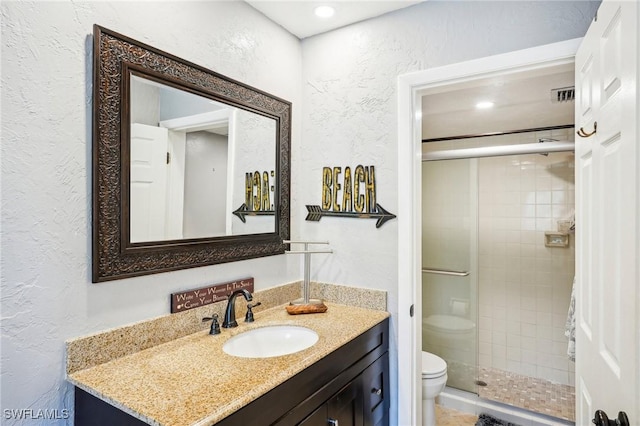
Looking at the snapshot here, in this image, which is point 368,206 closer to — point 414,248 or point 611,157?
point 414,248

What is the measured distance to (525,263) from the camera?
11.1 ft

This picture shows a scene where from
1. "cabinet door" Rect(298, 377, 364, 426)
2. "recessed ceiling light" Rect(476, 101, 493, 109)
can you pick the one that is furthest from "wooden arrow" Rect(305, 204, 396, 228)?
"recessed ceiling light" Rect(476, 101, 493, 109)

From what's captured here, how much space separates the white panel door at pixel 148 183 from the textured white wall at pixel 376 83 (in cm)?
87

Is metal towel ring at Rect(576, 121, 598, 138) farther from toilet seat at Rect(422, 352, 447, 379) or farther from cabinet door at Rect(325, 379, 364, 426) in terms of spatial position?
toilet seat at Rect(422, 352, 447, 379)

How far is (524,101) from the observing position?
8.48 feet

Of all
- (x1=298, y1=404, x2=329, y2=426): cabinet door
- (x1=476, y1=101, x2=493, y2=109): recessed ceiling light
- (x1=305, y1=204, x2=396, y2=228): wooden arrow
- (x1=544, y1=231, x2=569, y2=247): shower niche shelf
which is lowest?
(x1=298, y1=404, x2=329, y2=426): cabinet door

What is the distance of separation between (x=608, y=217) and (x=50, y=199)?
1619 mm

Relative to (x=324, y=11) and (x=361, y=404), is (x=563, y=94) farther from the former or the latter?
(x=361, y=404)

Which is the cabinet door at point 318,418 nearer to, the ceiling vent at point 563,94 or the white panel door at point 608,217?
the white panel door at point 608,217

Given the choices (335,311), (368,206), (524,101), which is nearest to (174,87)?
(368,206)

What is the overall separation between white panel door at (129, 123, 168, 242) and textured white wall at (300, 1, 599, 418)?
869 millimetres

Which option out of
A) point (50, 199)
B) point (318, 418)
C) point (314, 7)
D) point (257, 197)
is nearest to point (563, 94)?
point (314, 7)

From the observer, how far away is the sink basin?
1.55 m

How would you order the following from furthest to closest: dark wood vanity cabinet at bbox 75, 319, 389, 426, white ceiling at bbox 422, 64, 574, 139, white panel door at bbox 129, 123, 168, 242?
white ceiling at bbox 422, 64, 574, 139
white panel door at bbox 129, 123, 168, 242
dark wood vanity cabinet at bbox 75, 319, 389, 426
